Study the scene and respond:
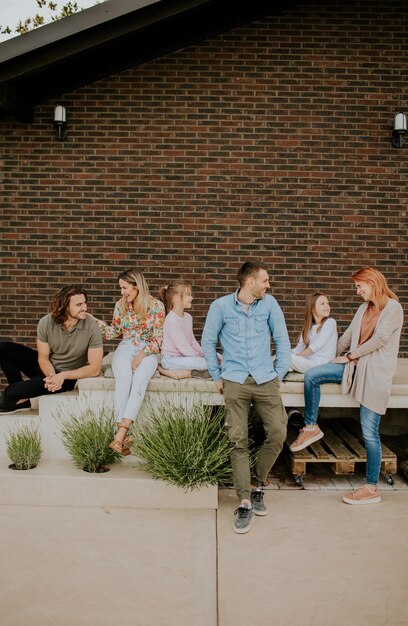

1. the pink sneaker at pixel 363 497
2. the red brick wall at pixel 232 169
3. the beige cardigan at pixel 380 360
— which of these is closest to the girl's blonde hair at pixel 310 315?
the beige cardigan at pixel 380 360

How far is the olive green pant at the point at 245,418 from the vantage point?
13.9 feet

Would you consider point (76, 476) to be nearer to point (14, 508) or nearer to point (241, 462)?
point (14, 508)

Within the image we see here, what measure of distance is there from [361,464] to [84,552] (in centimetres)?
278

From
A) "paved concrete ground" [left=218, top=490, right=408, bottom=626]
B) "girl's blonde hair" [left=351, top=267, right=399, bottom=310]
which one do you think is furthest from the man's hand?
"girl's blonde hair" [left=351, top=267, right=399, bottom=310]

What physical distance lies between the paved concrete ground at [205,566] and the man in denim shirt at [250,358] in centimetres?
48

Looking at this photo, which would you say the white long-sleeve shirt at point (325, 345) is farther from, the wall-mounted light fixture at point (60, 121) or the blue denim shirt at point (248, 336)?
the wall-mounted light fixture at point (60, 121)

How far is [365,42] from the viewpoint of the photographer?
6652mm

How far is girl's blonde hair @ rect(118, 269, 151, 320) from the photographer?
16.6ft

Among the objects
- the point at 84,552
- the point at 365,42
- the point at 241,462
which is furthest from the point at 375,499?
the point at 365,42

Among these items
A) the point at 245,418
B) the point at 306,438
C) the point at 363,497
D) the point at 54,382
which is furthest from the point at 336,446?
the point at 54,382

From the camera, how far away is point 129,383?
4.76 metres

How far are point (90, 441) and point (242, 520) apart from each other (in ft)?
4.32

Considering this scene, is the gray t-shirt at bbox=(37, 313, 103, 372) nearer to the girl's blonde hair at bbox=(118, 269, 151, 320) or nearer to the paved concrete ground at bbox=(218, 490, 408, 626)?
the girl's blonde hair at bbox=(118, 269, 151, 320)

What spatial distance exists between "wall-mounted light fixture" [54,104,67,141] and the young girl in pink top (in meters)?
2.46
